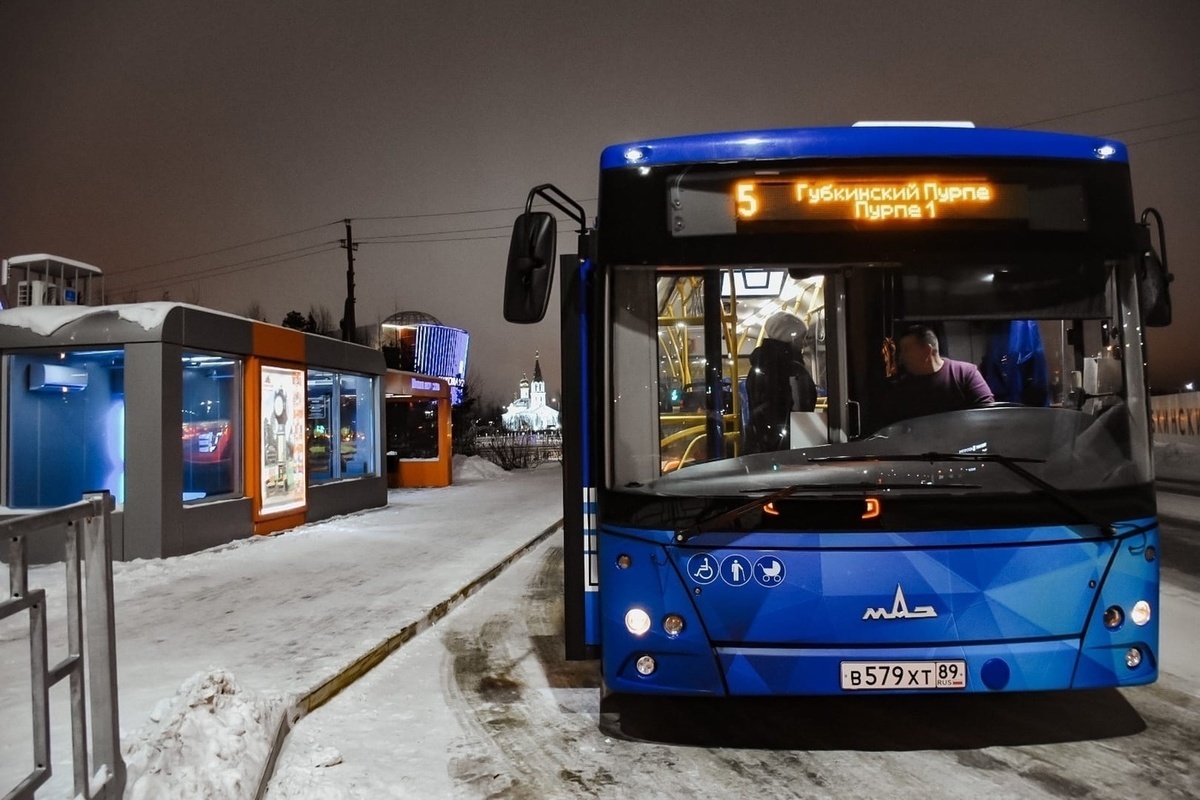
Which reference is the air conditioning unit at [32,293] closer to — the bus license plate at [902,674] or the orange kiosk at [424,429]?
the orange kiosk at [424,429]

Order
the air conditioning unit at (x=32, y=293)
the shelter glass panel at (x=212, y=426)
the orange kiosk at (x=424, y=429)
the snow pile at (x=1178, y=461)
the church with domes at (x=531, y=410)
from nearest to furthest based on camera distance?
the shelter glass panel at (x=212, y=426) → the air conditioning unit at (x=32, y=293) → the orange kiosk at (x=424, y=429) → the snow pile at (x=1178, y=461) → the church with domes at (x=531, y=410)

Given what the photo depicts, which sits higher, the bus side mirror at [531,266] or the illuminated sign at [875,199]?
the illuminated sign at [875,199]

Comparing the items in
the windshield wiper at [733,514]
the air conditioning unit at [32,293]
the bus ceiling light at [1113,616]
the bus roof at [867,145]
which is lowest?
the bus ceiling light at [1113,616]

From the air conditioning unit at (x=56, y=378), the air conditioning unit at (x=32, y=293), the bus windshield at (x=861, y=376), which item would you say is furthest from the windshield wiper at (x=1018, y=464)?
the air conditioning unit at (x=32, y=293)

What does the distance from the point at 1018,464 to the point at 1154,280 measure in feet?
4.51

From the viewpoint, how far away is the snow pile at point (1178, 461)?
977 inches

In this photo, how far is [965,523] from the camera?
13.6 ft

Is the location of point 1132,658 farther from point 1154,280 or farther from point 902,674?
point 1154,280

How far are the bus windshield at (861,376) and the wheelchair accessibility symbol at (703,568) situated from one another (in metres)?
0.30

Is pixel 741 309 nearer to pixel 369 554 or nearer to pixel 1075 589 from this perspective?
pixel 1075 589

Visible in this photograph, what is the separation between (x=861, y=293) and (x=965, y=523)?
1202 millimetres

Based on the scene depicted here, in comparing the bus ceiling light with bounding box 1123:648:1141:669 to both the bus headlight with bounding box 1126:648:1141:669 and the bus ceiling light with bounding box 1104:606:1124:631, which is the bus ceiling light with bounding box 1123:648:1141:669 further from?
the bus ceiling light with bounding box 1104:606:1124:631

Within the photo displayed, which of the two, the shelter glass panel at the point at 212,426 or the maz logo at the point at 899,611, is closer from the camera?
the maz logo at the point at 899,611

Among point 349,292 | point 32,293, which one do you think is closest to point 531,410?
point 349,292
